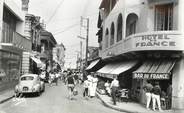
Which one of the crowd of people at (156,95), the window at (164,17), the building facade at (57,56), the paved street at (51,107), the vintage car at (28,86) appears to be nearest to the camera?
the paved street at (51,107)

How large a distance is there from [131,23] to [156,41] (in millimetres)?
6865

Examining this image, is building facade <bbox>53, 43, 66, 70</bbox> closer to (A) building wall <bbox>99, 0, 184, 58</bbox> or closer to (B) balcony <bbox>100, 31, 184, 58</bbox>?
Result: (A) building wall <bbox>99, 0, 184, 58</bbox>

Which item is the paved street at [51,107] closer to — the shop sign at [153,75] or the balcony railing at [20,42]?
the shop sign at [153,75]

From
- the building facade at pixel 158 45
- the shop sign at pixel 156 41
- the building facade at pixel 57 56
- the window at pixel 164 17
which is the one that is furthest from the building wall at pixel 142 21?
the building facade at pixel 57 56

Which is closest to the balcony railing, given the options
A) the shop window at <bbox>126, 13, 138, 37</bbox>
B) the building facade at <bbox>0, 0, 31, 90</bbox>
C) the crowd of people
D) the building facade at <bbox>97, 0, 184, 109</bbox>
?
the building facade at <bbox>0, 0, 31, 90</bbox>

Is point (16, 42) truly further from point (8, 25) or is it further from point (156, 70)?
point (156, 70)

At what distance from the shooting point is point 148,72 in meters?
20.5

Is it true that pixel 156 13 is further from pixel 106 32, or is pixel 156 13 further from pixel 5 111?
pixel 106 32

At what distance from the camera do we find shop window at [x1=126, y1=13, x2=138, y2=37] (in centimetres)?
2572

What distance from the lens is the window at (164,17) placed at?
21.2 meters

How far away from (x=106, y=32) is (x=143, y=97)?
18.5 m

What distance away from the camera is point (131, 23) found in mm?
26688

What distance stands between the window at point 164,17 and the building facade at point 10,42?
12.6 meters

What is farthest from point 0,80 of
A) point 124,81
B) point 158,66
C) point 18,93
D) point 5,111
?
point 158,66
